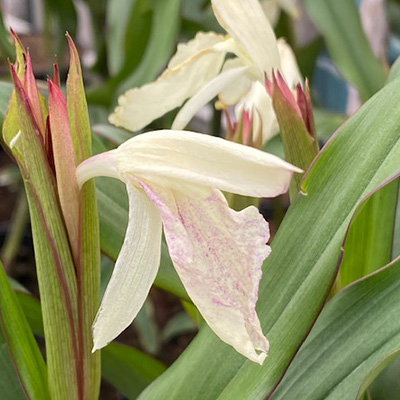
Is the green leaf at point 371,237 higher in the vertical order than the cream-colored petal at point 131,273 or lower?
lower

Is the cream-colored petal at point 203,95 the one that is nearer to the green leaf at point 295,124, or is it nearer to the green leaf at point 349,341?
the green leaf at point 295,124

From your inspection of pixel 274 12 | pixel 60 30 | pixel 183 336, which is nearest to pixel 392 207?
pixel 274 12

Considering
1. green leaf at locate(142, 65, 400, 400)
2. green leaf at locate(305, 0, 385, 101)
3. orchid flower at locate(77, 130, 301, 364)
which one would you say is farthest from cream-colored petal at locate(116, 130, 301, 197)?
green leaf at locate(305, 0, 385, 101)

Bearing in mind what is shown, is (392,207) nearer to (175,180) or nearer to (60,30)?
(175,180)

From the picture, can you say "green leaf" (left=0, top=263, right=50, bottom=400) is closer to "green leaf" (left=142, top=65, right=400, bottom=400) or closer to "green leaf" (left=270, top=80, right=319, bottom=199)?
"green leaf" (left=142, top=65, right=400, bottom=400)

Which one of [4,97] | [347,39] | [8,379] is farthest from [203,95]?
[347,39]

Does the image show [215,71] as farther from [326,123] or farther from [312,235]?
[326,123]

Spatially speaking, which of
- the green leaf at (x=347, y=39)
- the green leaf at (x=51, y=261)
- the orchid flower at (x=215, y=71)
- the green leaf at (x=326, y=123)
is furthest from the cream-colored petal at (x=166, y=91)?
the green leaf at (x=326, y=123)
